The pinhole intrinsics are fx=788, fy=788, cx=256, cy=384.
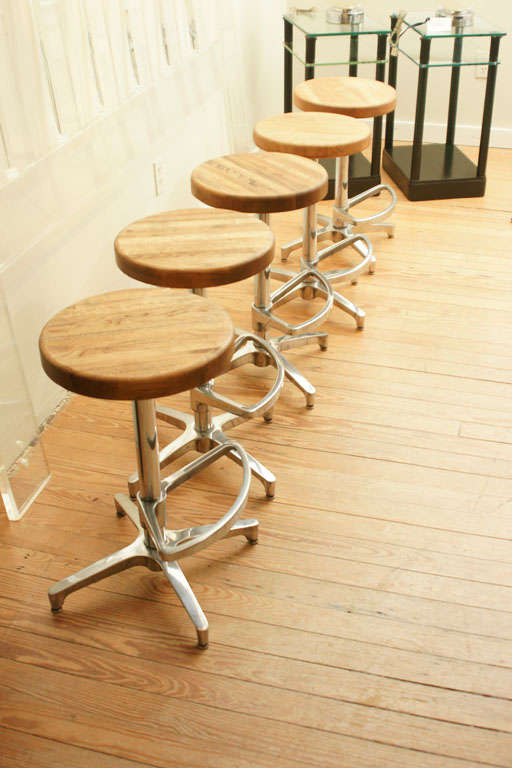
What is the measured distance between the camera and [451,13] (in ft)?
11.6

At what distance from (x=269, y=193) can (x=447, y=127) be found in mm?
2353

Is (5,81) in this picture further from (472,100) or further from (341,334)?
(472,100)

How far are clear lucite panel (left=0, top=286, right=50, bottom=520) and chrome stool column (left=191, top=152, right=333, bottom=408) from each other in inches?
24.9

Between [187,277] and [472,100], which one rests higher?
[187,277]

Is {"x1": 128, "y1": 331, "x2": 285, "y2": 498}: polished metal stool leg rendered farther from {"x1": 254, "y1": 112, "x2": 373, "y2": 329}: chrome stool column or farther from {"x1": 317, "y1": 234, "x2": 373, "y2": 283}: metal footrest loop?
{"x1": 317, "y1": 234, "x2": 373, "y2": 283}: metal footrest loop

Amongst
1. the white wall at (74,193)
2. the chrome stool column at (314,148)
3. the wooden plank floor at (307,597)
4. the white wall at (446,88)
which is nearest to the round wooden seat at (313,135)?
the chrome stool column at (314,148)

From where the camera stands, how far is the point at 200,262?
172cm

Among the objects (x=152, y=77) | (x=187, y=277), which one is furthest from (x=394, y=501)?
(x=152, y=77)

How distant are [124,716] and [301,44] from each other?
298 cm

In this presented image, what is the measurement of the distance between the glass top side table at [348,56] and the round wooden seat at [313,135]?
0.63 meters

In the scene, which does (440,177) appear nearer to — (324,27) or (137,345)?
(324,27)

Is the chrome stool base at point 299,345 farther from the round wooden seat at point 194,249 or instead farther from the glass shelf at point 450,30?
the glass shelf at point 450,30

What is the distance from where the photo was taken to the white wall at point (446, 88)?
4.00 metres

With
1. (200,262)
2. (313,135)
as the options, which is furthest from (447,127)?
(200,262)
